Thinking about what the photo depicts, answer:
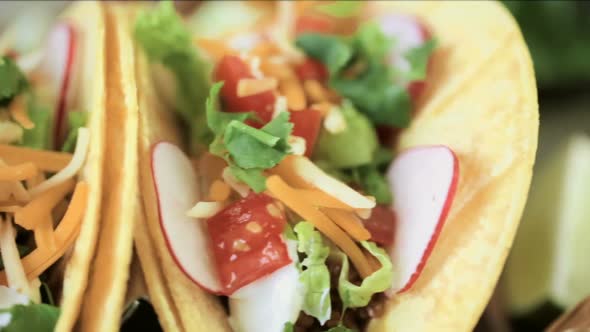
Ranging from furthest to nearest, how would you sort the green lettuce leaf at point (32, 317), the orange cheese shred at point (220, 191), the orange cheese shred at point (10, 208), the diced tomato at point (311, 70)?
the diced tomato at point (311, 70), the orange cheese shred at point (220, 191), the orange cheese shred at point (10, 208), the green lettuce leaf at point (32, 317)

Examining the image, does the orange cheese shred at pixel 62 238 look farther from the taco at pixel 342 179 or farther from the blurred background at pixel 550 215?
the blurred background at pixel 550 215

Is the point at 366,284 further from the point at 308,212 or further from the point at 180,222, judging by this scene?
the point at 180,222

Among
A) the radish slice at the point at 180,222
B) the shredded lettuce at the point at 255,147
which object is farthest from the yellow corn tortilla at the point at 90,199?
the shredded lettuce at the point at 255,147

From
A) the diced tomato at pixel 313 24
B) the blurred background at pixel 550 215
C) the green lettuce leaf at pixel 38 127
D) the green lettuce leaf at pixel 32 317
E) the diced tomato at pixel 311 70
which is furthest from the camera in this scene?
the blurred background at pixel 550 215

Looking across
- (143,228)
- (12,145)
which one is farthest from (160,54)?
(143,228)

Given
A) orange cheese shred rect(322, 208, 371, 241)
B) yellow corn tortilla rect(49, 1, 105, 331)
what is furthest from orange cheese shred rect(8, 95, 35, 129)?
orange cheese shred rect(322, 208, 371, 241)

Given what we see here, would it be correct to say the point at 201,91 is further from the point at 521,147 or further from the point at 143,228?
the point at 521,147

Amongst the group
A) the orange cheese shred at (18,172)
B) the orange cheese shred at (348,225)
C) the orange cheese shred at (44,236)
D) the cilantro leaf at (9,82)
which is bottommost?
the orange cheese shred at (348,225)
